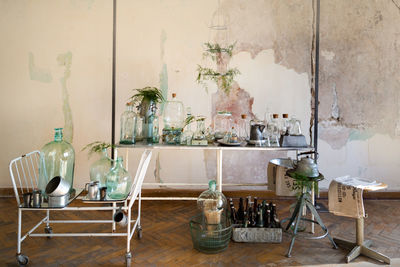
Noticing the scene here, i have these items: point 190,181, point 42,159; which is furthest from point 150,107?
point 190,181

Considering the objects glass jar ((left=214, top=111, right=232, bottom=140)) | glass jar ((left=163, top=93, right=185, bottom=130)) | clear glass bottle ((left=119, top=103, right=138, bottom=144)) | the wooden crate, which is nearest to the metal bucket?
clear glass bottle ((left=119, top=103, right=138, bottom=144))

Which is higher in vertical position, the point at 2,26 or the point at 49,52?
the point at 2,26

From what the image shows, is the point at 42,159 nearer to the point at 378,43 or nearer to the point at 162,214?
the point at 162,214

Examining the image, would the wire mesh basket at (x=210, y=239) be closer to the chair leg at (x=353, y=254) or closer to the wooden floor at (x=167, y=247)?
the wooden floor at (x=167, y=247)

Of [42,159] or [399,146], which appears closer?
[42,159]

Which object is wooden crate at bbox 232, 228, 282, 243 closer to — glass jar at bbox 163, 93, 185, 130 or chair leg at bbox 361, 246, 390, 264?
chair leg at bbox 361, 246, 390, 264

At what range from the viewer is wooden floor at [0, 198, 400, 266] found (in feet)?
8.69

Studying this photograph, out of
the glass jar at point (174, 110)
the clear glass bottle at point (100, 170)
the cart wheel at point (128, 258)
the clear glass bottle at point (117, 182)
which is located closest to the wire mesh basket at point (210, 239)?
the cart wheel at point (128, 258)

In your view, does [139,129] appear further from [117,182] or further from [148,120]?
[117,182]

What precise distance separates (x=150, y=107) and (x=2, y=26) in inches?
108

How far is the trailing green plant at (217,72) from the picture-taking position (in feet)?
14.6

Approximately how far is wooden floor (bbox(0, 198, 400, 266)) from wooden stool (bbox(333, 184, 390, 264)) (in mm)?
69

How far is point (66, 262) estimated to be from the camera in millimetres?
2615

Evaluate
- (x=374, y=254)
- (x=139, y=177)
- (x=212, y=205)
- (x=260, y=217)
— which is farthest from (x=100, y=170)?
(x=374, y=254)
